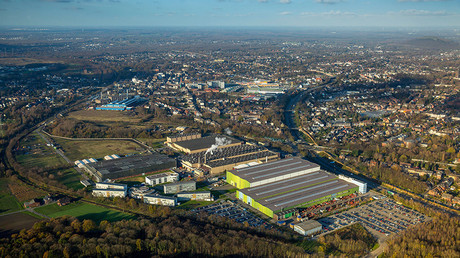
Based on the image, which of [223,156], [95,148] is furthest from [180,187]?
[95,148]

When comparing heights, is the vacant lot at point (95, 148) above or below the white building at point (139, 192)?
above

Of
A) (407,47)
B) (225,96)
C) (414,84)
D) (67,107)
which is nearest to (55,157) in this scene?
(67,107)

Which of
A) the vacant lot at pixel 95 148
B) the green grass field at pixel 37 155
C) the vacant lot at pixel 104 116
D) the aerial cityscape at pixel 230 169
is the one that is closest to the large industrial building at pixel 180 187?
the aerial cityscape at pixel 230 169

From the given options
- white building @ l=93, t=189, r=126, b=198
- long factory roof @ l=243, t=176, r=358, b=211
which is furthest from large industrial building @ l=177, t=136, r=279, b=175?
white building @ l=93, t=189, r=126, b=198

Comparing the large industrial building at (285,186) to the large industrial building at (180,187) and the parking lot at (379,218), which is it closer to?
the parking lot at (379,218)

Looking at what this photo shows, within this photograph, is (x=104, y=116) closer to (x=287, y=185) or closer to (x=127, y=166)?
(x=127, y=166)

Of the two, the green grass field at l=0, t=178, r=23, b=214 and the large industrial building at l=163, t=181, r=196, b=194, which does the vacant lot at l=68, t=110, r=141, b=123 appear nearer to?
the green grass field at l=0, t=178, r=23, b=214
